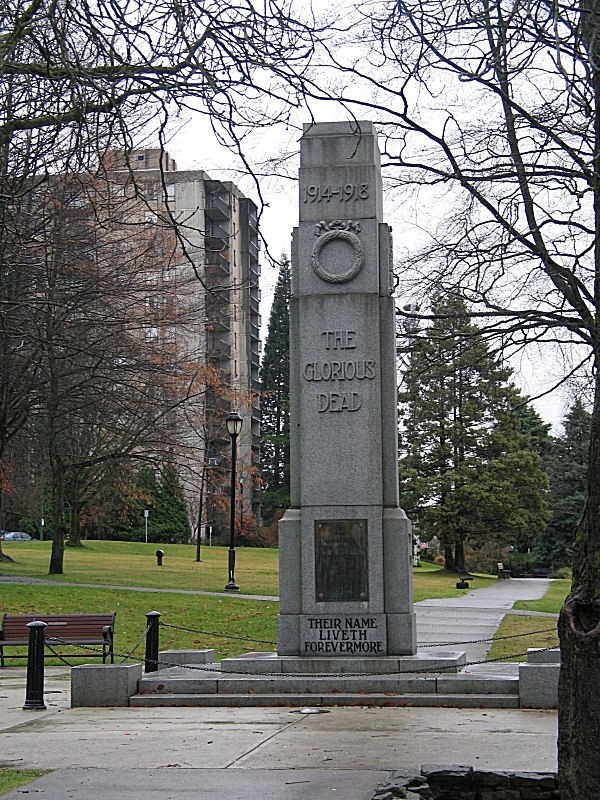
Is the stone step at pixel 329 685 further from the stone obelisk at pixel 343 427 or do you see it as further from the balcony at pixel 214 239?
the balcony at pixel 214 239

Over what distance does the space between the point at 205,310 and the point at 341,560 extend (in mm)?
22988

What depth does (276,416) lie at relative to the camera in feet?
315

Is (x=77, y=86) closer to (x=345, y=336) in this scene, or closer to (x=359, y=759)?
(x=359, y=759)

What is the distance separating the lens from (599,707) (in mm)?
5727

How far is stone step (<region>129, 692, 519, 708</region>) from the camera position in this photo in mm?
12547

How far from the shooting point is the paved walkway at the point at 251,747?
26.7 ft

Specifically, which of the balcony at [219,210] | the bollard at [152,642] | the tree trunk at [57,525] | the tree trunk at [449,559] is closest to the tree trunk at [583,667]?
the bollard at [152,642]

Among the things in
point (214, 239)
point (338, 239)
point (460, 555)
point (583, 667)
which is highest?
point (214, 239)

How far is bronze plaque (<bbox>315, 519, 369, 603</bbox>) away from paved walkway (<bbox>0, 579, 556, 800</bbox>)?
2.43 meters

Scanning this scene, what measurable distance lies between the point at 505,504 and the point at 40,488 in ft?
82.9

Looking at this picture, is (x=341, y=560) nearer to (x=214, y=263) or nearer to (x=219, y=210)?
(x=214, y=263)

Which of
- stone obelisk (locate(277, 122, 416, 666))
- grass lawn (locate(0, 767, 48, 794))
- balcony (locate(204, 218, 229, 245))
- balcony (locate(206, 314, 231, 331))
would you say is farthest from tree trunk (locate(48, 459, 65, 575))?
grass lawn (locate(0, 767, 48, 794))

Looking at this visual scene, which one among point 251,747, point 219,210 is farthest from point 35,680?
point 219,210

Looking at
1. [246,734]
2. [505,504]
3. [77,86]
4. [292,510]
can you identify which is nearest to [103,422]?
[292,510]
